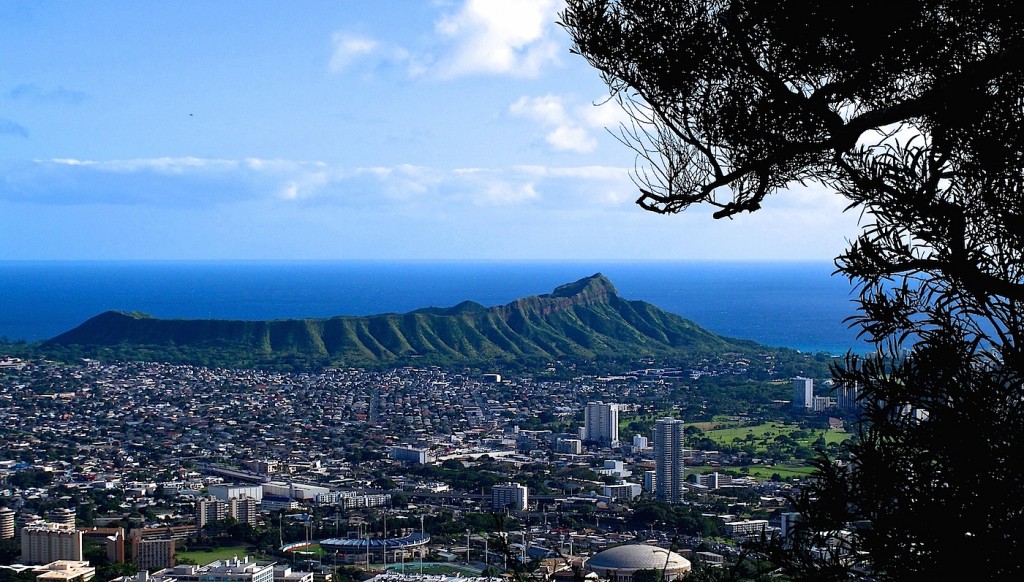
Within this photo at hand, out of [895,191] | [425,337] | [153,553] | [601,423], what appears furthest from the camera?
[425,337]

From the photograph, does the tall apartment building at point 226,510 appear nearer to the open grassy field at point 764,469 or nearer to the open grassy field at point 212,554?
the open grassy field at point 212,554

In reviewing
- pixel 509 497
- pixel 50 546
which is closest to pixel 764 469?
pixel 509 497

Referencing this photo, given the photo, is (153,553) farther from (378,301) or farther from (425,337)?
(378,301)

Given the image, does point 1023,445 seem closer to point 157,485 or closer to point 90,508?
point 90,508

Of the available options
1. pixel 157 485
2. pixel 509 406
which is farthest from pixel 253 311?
pixel 157 485

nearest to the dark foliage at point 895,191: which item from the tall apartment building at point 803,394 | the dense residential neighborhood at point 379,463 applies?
the dense residential neighborhood at point 379,463

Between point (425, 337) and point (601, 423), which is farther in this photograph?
point (425, 337)
